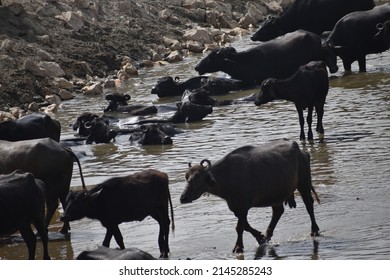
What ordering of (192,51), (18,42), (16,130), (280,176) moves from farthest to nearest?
(192,51) < (18,42) < (16,130) < (280,176)

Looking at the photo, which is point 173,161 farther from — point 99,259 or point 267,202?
point 99,259

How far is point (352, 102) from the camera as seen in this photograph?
Answer: 60.3 feet

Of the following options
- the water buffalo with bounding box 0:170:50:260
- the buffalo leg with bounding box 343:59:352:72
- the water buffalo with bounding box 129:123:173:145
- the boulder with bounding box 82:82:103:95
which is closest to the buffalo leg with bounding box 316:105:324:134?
the water buffalo with bounding box 129:123:173:145

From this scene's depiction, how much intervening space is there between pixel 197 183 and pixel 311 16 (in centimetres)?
1422

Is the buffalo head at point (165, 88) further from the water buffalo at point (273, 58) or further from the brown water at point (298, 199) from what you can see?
the water buffalo at point (273, 58)

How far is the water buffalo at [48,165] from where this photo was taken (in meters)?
12.9

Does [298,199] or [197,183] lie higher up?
[197,183]

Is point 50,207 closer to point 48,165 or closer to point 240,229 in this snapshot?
point 48,165

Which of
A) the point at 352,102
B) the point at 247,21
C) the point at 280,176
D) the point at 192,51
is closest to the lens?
the point at 280,176

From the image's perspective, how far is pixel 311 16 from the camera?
24.6m

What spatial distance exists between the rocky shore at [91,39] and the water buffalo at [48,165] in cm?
634

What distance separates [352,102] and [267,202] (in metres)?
7.38

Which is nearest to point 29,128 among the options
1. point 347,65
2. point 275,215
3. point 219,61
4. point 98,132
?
point 98,132
